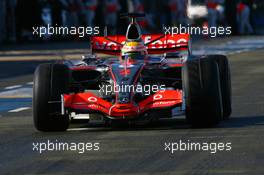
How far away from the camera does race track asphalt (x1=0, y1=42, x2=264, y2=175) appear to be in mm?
10984

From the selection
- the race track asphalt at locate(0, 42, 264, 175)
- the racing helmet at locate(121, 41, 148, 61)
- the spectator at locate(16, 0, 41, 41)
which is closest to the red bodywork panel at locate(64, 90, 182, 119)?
the race track asphalt at locate(0, 42, 264, 175)

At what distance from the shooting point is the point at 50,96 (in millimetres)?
14422

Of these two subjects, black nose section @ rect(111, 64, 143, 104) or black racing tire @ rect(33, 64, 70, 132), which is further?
black nose section @ rect(111, 64, 143, 104)

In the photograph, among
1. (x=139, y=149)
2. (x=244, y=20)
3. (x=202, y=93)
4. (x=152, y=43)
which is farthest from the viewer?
(x=244, y=20)

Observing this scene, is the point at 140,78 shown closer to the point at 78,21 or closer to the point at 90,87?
the point at 90,87

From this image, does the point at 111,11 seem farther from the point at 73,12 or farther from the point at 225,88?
the point at 225,88

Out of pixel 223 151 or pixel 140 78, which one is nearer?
pixel 223 151

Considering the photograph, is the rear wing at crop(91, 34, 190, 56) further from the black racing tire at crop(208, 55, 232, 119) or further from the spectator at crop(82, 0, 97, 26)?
Result: the spectator at crop(82, 0, 97, 26)

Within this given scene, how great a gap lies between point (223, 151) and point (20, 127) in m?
4.20

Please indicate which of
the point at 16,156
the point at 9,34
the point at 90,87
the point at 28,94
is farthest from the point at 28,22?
the point at 16,156

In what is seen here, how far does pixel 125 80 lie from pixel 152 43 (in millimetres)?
1979

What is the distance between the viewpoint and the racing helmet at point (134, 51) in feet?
51.8

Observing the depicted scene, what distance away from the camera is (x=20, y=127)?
617 inches

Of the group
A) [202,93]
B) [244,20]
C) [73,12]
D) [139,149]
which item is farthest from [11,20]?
[139,149]
